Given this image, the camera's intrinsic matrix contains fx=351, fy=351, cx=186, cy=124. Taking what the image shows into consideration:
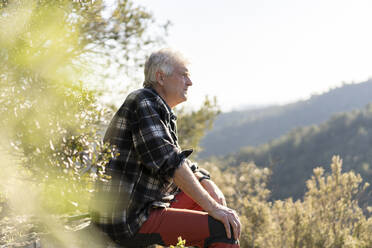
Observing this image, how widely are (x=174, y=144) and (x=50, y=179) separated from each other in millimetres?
853

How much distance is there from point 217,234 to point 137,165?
2.00ft

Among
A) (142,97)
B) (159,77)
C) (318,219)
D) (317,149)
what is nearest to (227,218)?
(142,97)

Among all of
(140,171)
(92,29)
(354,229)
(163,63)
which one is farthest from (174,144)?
(354,229)

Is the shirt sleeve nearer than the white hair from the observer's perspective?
Yes

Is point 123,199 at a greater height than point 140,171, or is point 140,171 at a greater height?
point 140,171

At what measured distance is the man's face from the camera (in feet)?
7.38

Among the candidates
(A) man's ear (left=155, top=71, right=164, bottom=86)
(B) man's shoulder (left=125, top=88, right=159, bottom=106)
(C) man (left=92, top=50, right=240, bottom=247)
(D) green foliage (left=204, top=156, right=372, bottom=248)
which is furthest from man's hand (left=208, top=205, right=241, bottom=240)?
(D) green foliage (left=204, top=156, right=372, bottom=248)

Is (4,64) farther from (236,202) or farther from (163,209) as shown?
(236,202)

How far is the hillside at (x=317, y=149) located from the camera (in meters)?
44.3

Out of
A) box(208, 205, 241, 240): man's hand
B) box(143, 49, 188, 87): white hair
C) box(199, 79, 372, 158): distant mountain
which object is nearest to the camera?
box(208, 205, 241, 240): man's hand

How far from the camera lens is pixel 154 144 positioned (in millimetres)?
1955

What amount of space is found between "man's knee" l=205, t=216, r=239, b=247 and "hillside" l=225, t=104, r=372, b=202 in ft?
133

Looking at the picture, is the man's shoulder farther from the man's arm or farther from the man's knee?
the man's knee

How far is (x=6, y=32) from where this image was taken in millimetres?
2682
